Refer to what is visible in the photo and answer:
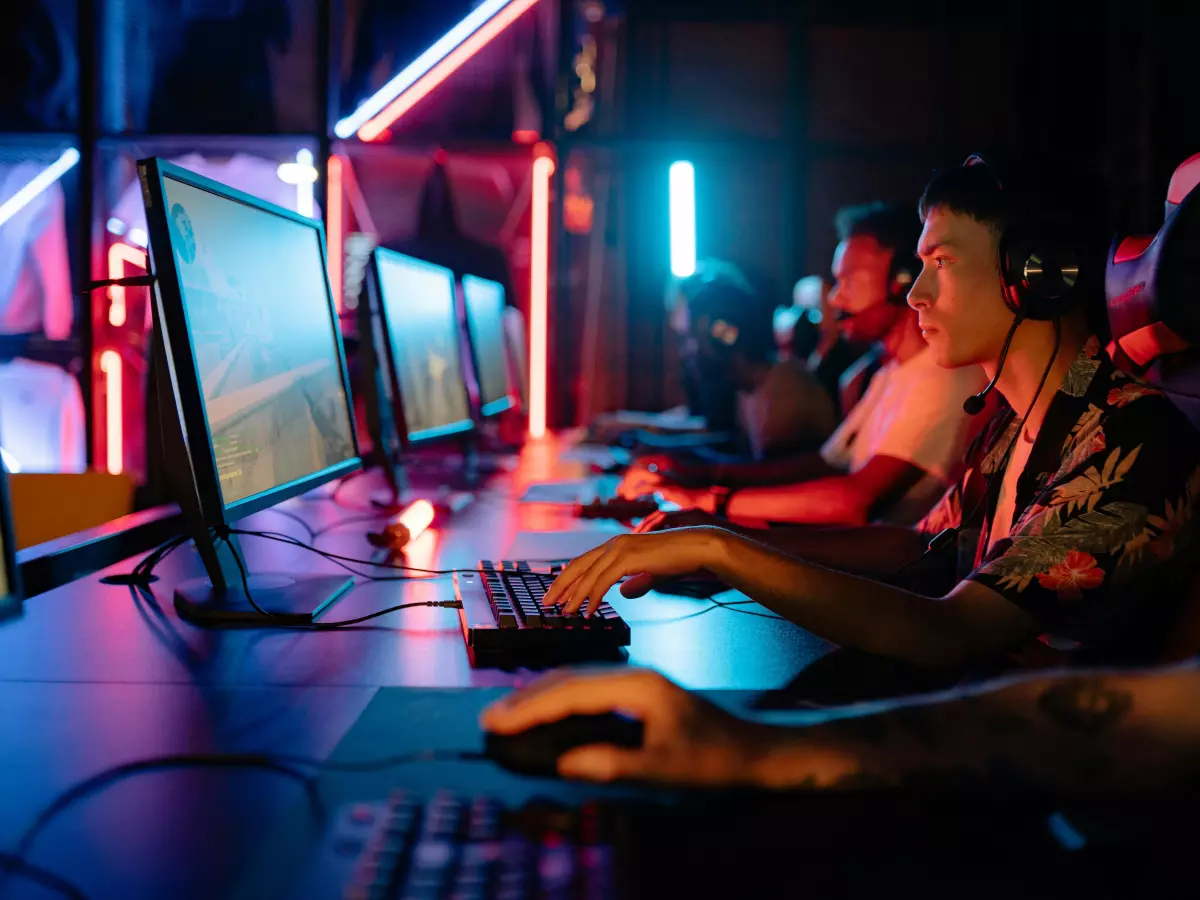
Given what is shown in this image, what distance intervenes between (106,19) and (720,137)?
2948 mm

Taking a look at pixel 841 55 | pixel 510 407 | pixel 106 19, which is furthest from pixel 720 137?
pixel 106 19

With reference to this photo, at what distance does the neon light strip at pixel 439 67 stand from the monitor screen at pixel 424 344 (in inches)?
100

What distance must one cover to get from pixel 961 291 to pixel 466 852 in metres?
0.98

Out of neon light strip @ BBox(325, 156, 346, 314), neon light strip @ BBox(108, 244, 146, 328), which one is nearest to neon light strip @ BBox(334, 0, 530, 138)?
neon light strip @ BBox(325, 156, 346, 314)

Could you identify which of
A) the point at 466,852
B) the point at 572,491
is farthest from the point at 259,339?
the point at 572,491

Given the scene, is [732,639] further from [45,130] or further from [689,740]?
[45,130]

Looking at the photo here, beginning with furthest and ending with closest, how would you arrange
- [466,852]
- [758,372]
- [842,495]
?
1. [758,372]
2. [842,495]
3. [466,852]

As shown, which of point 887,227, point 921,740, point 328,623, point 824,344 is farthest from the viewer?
point 824,344

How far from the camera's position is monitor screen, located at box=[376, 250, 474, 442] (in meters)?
1.96

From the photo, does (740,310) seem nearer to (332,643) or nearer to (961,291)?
(961,291)

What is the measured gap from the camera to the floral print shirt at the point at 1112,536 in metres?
0.96

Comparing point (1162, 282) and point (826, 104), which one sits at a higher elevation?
point (826, 104)

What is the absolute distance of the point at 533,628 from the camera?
99 centimetres

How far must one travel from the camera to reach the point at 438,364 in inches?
90.8
